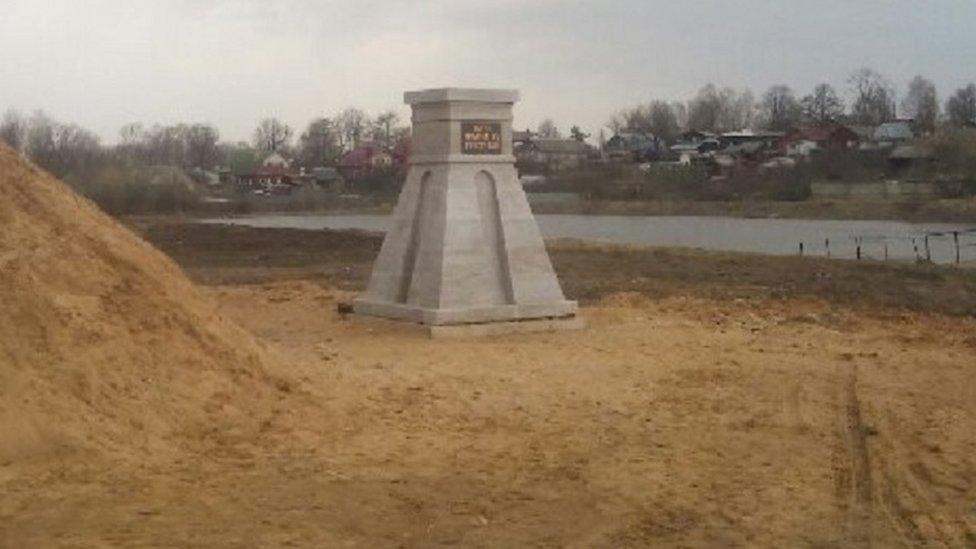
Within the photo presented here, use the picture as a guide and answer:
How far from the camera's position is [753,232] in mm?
41906

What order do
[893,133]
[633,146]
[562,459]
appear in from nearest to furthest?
[562,459], [893,133], [633,146]

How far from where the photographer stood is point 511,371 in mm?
11688

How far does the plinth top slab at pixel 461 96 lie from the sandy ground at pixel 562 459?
9.14 ft

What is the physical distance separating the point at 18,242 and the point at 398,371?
12.0 feet

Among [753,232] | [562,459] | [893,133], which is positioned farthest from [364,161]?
[562,459]

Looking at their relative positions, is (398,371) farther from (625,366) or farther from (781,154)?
(781,154)

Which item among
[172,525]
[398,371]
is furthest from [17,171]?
[172,525]

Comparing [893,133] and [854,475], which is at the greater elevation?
[893,133]

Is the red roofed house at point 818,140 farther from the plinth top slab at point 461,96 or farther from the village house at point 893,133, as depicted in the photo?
the plinth top slab at point 461,96

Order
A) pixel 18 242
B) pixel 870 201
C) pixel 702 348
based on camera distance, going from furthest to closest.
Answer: pixel 870 201, pixel 702 348, pixel 18 242

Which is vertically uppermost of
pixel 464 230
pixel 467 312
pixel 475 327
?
pixel 464 230

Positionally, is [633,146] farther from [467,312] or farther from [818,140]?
[467,312]

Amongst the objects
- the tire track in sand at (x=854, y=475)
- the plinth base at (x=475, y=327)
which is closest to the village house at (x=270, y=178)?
the plinth base at (x=475, y=327)

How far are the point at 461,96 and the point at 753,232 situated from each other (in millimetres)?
29152
